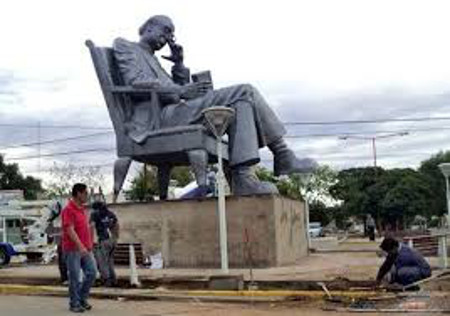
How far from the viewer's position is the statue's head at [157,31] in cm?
2117

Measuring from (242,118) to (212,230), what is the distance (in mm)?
2806

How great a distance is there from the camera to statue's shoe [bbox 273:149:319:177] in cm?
2050

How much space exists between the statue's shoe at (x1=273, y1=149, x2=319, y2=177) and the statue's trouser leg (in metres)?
0.59

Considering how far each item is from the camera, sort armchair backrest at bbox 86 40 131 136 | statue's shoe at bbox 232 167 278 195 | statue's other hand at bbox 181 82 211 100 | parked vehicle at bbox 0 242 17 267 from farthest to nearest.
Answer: parked vehicle at bbox 0 242 17 267 < armchair backrest at bbox 86 40 131 136 < statue's other hand at bbox 181 82 211 100 < statue's shoe at bbox 232 167 278 195

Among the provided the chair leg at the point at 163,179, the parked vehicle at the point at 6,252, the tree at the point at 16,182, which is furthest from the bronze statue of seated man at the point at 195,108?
the tree at the point at 16,182

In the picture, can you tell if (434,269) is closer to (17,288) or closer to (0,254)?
(17,288)

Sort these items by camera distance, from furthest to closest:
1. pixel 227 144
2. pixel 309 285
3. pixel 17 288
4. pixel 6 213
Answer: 1. pixel 6 213
2. pixel 227 144
3. pixel 17 288
4. pixel 309 285

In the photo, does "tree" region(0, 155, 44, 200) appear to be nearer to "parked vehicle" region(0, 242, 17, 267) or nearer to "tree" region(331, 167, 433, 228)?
"tree" region(331, 167, 433, 228)

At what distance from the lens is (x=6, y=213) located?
37.4 metres

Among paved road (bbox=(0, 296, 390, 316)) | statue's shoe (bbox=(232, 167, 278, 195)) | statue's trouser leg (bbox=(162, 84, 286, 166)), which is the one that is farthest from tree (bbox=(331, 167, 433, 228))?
paved road (bbox=(0, 296, 390, 316))

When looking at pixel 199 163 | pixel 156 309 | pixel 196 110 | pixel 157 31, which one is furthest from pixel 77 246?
pixel 157 31

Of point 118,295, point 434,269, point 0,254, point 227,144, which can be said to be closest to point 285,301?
point 118,295

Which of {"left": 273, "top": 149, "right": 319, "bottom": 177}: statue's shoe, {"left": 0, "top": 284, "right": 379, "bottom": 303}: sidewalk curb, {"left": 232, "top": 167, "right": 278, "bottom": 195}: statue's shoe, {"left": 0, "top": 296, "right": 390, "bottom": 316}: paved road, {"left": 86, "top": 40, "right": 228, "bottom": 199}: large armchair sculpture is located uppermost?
{"left": 86, "top": 40, "right": 228, "bottom": 199}: large armchair sculpture

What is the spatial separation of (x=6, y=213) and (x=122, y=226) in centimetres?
1820
